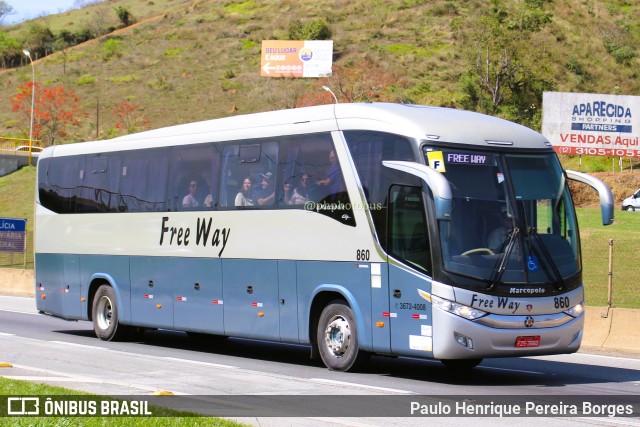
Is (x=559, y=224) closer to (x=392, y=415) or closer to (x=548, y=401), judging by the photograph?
(x=548, y=401)

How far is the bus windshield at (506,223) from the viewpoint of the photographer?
1319 centimetres

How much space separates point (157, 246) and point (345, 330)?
542 centimetres

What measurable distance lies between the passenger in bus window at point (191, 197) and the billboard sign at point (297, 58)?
6868cm

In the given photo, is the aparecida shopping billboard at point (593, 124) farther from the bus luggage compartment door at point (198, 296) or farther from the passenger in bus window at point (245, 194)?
the passenger in bus window at point (245, 194)

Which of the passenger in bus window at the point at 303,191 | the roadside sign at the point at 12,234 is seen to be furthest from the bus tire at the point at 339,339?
the roadside sign at the point at 12,234

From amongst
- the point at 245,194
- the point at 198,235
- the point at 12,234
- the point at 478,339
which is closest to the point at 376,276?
the point at 478,339

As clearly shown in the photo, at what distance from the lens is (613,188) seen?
180 ft

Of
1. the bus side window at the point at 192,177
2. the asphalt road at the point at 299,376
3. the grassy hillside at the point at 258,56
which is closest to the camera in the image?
the asphalt road at the point at 299,376

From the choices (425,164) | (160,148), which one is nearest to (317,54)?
(160,148)

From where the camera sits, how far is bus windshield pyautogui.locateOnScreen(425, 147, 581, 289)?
1319 centimetres

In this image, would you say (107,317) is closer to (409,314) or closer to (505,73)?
(409,314)

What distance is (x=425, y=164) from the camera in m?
13.5

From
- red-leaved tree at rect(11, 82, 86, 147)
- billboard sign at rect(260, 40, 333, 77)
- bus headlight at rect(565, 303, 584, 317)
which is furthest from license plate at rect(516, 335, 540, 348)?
billboard sign at rect(260, 40, 333, 77)

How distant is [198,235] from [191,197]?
72 centimetres
